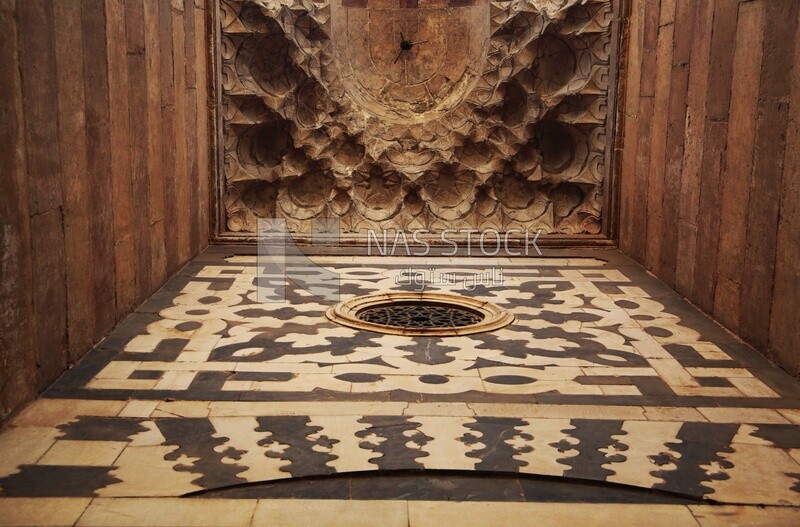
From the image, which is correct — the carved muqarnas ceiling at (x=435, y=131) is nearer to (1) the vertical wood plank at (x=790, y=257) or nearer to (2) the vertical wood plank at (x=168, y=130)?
(2) the vertical wood plank at (x=168, y=130)

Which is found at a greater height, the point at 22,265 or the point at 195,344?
the point at 22,265

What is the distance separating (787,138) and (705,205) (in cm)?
113

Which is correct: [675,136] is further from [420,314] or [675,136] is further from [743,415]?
[743,415]

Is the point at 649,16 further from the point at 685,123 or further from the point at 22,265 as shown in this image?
the point at 22,265

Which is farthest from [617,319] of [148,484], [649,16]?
[148,484]

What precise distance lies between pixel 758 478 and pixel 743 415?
2.13 feet

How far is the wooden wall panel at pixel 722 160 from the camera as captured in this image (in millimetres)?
4547

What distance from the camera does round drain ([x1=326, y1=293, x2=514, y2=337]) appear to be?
5148mm

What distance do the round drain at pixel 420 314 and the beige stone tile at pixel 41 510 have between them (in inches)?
91.1

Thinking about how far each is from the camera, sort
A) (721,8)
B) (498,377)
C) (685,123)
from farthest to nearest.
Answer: (685,123), (721,8), (498,377)

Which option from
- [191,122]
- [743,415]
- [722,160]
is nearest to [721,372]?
[743,415]

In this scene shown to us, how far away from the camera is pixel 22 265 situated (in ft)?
12.6

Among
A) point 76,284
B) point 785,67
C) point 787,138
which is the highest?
point 785,67

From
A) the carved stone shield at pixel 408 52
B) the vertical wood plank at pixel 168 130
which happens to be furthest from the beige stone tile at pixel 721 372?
the carved stone shield at pixel 408 52
